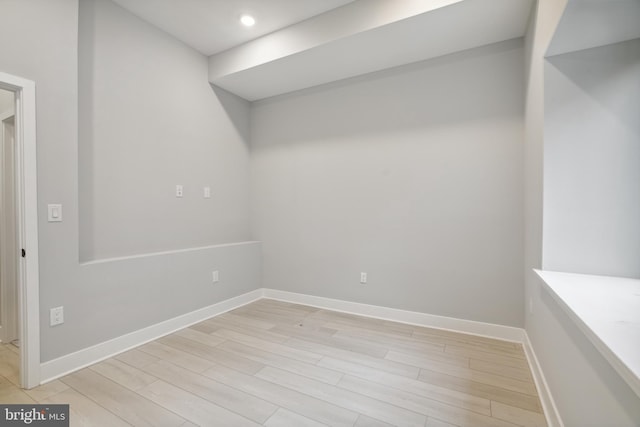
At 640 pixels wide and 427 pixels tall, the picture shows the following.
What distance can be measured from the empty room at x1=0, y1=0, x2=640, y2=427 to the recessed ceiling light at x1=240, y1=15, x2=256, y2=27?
0.8 inches

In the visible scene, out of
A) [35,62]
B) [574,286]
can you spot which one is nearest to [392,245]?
[574,286]

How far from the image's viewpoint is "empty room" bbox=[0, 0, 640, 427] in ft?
4.67

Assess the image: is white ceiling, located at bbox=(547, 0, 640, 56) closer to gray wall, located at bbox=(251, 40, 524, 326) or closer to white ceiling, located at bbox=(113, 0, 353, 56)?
gray wall, located at bbox=(251, 40, 524, 326)

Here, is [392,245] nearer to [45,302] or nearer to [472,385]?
[472,385]

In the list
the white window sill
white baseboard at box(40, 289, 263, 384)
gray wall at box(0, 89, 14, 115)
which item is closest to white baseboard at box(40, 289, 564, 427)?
white baseboard at box(40, 289, 263, 384)

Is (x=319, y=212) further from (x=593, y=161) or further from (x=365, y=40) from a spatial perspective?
(x=593, y=161)

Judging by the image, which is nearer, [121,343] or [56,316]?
[56,316]

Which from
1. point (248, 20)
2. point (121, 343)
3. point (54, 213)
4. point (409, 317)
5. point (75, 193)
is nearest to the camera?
point (54, 213)

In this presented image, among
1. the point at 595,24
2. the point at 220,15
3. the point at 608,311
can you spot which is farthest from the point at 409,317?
the point at 220,15

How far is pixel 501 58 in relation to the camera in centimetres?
235

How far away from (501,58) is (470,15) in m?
0.57

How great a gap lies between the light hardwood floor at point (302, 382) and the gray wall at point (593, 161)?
0.92 metres

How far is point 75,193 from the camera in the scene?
6.43 ft

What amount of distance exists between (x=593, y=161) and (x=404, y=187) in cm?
146
